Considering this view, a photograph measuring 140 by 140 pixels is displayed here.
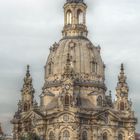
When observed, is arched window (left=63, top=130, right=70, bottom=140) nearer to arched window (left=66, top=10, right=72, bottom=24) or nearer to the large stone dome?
the large stone dome

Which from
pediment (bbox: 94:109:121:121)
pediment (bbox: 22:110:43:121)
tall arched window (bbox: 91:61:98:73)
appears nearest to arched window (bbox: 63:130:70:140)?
pediment (bbox: 22:110:43:121)

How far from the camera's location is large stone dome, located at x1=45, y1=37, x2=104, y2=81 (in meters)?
116

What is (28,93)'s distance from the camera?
11869cm

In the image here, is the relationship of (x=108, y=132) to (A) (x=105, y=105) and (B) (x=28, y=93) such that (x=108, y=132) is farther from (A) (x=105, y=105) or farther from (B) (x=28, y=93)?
(B) (x=28, y=93)

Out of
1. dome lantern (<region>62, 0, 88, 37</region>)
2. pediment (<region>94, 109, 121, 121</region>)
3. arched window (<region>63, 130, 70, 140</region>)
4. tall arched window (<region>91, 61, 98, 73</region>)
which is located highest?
dome lantern (<region>62, 0, 88, 37</region>)

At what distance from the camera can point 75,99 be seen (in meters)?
110

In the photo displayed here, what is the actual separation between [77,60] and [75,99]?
34.6 feet

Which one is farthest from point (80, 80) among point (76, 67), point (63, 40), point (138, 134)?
point (138, 134)

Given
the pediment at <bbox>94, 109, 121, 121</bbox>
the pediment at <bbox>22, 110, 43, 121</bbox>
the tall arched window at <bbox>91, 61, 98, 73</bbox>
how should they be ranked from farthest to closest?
the tall arched window at <bbox>91, 61, 98, 73</bbox>
the pediment at <bbox>22, 110, 43, 121</bbox>
the pediment at <bbox>94, 109, 121, 121</bbox>

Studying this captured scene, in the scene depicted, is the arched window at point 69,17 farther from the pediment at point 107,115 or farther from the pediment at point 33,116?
the pediment at point 107,115

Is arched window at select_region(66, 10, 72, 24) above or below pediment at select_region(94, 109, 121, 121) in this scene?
above

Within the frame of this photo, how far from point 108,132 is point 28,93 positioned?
1975cm

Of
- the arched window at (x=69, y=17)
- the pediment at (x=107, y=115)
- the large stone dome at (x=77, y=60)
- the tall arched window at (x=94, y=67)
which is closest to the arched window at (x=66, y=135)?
the pediment at (x=107, y=115)

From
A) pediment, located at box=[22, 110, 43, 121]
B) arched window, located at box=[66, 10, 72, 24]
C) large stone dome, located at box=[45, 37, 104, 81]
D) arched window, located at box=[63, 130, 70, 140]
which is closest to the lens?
arched window, located at box=[63, 130, 70, 140]
